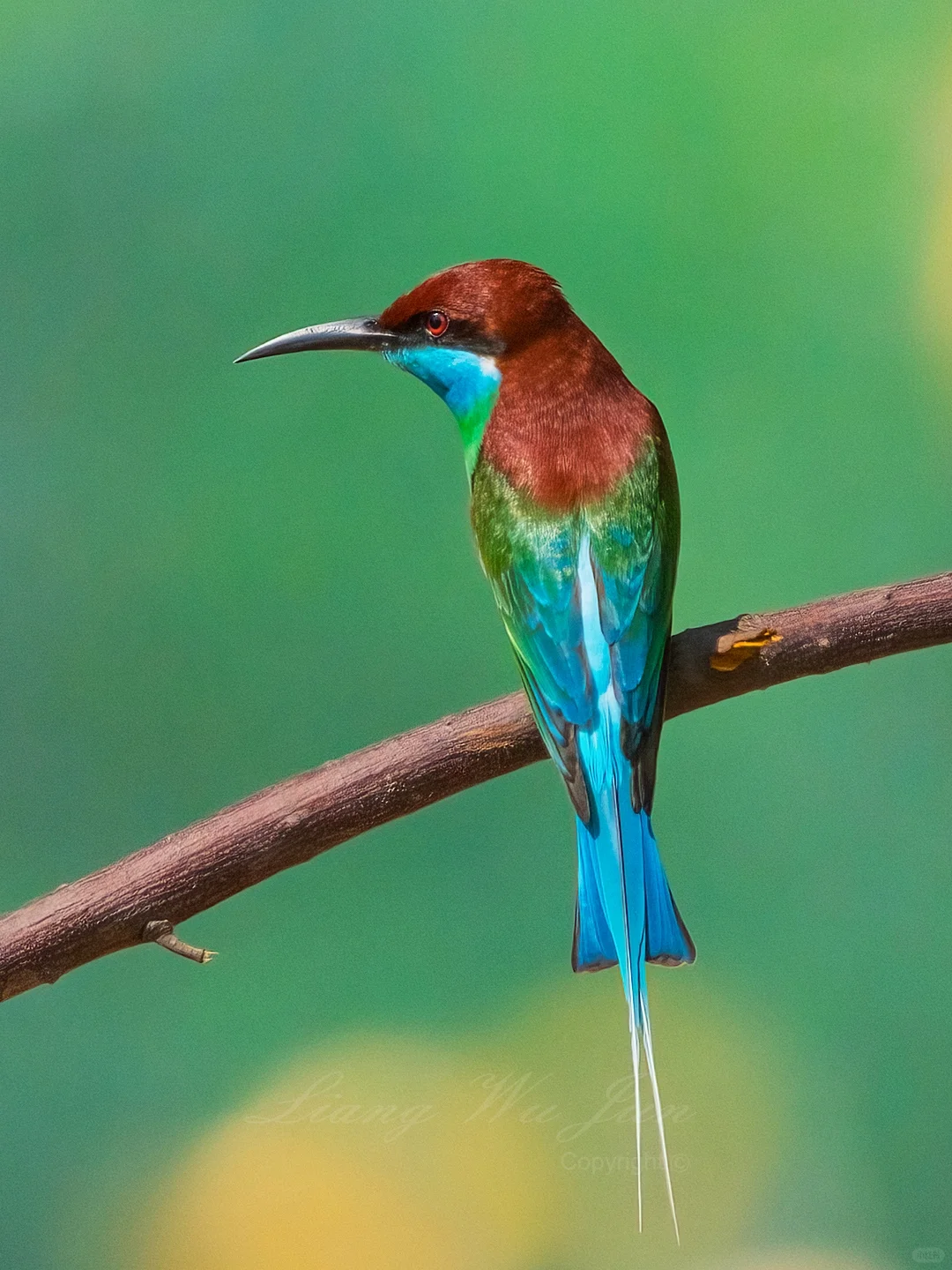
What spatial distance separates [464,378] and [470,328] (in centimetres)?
5

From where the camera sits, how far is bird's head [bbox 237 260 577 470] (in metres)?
1.25

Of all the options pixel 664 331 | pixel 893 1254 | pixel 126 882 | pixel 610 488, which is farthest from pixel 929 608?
pixel 893 1254

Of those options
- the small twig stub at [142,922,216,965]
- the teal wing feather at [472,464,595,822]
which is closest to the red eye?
the teal wing feather at [472,464,595,822]

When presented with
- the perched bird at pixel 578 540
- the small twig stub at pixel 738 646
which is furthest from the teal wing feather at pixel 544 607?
the small twig stub at pixel 738 646

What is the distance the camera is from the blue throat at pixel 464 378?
128 centimetres

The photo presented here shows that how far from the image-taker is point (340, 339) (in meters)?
1.33

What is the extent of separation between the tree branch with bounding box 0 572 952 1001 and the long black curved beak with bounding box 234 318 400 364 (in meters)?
0.37

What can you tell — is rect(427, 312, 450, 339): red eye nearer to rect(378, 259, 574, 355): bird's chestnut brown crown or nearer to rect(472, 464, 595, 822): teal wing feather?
rect(378, 259, 574, 355): bird's chestnut brown crown

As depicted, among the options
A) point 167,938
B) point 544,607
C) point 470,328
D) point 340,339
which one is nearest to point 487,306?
point 470,328

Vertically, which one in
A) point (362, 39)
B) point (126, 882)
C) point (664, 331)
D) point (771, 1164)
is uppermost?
point (362, 39)

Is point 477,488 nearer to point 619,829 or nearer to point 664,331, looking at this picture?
point 619,829

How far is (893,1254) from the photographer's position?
1.78m

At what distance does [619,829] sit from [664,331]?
1025mm

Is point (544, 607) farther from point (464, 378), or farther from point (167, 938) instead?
point (167, 938)
